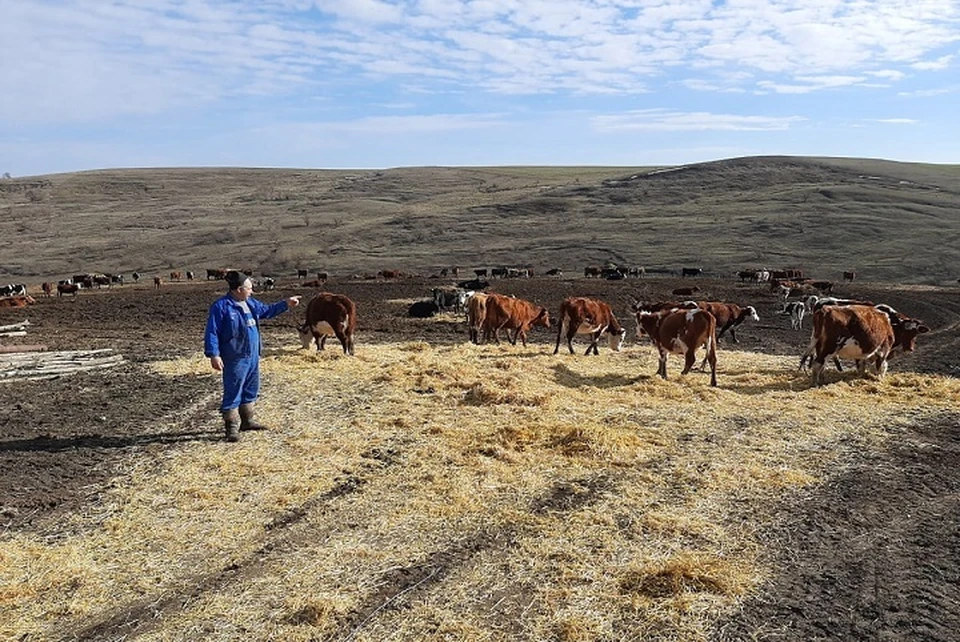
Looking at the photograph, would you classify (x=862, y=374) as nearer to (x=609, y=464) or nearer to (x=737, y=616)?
(x=609, y=464)

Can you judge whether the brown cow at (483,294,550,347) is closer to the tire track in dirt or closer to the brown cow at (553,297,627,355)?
the brown cow at (553,297,627,355)

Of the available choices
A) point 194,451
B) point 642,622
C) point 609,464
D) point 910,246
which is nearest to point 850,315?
point 609,464

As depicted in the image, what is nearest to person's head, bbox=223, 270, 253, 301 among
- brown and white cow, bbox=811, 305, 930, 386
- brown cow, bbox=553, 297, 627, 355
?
brown cow, bbox=553, 297, 627, 355

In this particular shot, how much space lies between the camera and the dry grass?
5164 mm

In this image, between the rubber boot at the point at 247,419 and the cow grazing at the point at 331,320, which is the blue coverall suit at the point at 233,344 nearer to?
the rubber boot at the point at 247,419

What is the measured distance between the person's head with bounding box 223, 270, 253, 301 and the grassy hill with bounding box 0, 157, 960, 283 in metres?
46.8

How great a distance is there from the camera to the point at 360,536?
638 cm

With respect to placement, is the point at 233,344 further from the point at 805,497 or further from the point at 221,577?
the point at 805,497

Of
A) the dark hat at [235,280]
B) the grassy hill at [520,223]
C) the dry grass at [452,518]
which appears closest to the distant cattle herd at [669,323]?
the dry grass at [452,518]

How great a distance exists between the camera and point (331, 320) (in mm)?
15469

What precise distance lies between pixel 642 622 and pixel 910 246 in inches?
2430

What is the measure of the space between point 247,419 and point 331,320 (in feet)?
20.0

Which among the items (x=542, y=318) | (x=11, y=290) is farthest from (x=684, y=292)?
(x=11, y=290)

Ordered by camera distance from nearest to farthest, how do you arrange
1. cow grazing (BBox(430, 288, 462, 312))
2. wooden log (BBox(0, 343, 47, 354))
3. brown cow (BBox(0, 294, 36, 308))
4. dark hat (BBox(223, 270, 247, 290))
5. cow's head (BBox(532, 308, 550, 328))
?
1. dark hat (BBox(223, 270, 247, 290))
2. wooden log (BBox(0, 343, 47, 354))
3. cow's head (BBox(532, 308, 550, 328))
4. cow grazing (BBox(430, 288, 462, 312))
5. brown cow (BBox(0, 294, 36, 308))
